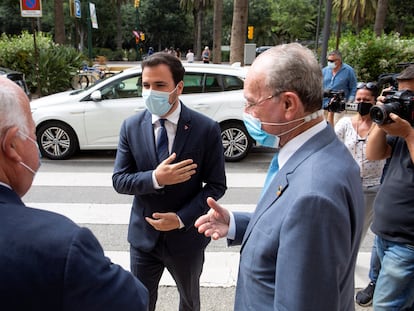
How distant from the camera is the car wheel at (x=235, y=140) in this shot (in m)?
7.72

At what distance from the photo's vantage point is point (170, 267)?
2514 millimetres

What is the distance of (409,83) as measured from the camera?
281cm

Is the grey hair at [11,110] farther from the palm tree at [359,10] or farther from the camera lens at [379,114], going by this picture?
the palm tree at [359,10]

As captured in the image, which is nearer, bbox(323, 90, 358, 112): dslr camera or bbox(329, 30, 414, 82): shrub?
bbox(323, 90, 358, 112): dslr camera

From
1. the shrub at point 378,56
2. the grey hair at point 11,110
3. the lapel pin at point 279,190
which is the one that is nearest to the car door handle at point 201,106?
the lapel pin at point 279,190

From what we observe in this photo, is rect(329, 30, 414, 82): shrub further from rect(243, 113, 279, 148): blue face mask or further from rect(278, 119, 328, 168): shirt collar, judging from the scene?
rect(278, 119, 328, 168): shirt collar

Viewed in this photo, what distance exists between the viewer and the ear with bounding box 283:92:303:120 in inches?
61.1

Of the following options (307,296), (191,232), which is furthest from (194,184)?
(307,296)

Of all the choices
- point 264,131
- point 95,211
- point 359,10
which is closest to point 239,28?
point 95,211

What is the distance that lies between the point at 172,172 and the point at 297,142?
33.5 inches

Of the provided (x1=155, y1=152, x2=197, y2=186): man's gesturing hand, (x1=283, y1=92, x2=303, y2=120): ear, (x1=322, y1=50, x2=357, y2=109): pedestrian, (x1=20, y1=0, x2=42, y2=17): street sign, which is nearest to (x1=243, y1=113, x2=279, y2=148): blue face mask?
(x1=283, y1=92, x2=303, y2=120): ear

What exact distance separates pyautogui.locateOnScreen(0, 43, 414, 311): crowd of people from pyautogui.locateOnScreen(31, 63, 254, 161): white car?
4904 mm

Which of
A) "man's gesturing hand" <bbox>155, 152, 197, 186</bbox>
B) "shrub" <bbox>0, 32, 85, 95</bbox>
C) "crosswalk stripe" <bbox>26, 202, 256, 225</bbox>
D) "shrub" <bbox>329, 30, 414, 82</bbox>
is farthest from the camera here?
"shrub" <bbox>329, 30, 414, 82</bbox>

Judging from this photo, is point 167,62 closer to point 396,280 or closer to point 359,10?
point 396,280
